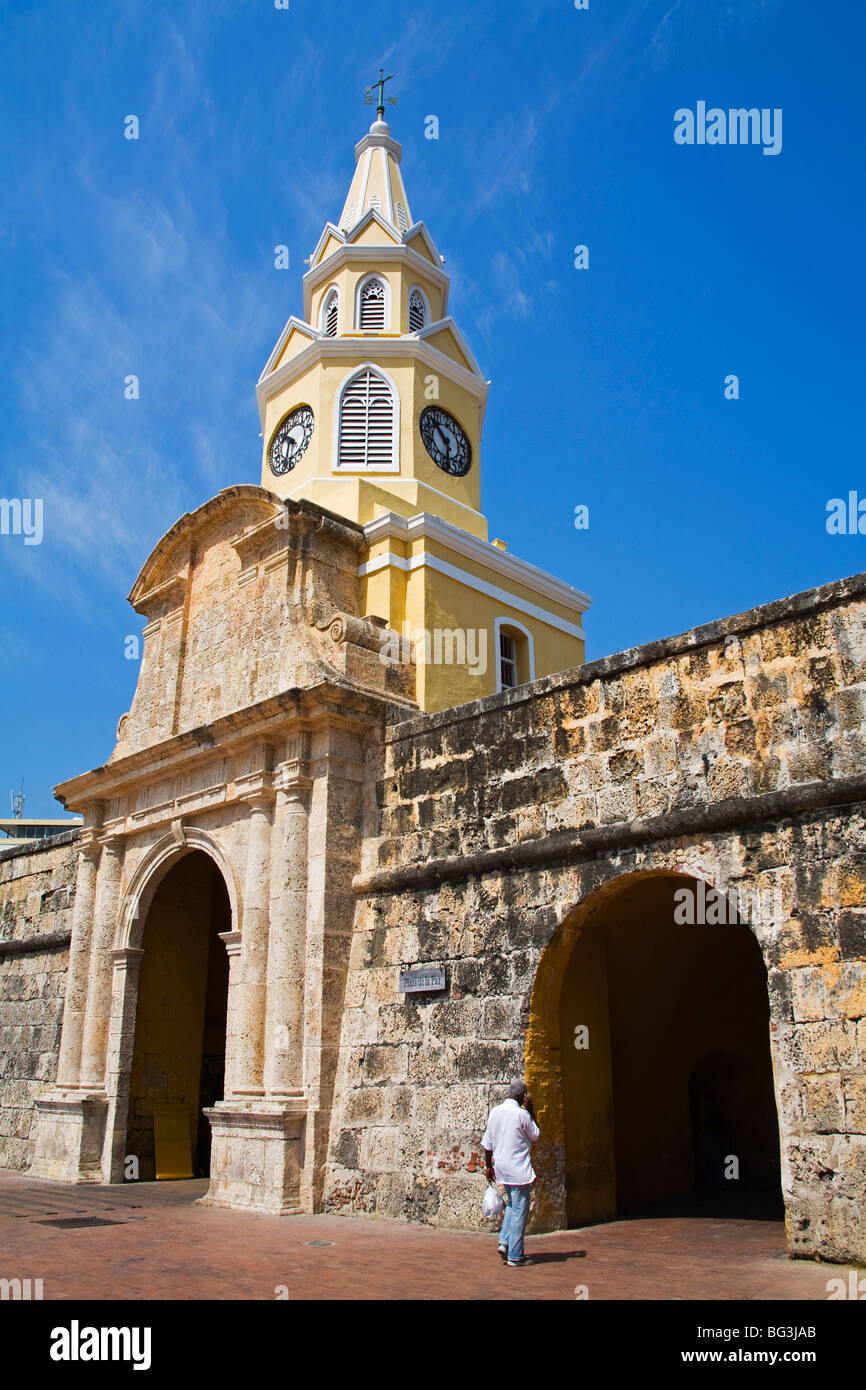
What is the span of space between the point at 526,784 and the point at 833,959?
2.98 meters

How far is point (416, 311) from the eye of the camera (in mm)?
15750

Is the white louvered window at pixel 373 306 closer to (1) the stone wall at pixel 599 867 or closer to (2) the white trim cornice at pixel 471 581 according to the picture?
(2) the white trim cornice at pixel 471 581

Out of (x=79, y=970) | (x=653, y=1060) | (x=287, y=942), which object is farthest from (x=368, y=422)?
(x=653, y=1060)

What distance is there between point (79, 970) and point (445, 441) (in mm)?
8416

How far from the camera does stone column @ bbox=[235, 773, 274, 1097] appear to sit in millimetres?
9789

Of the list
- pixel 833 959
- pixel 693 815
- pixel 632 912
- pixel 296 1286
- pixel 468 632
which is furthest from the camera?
pixel 468 632

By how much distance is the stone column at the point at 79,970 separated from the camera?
12766mm

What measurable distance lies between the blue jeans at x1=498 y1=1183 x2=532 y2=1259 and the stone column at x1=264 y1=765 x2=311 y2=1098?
3.21 m

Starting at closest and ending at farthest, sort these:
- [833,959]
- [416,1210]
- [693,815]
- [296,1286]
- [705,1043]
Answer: [296,1286] → [833,959] → [693,815] → [416,1210] → [705,1043]

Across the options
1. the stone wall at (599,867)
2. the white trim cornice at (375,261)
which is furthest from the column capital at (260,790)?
the white trim cornice at (375,261)

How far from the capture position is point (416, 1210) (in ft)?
27.8

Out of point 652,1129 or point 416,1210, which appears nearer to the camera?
point 416,1210

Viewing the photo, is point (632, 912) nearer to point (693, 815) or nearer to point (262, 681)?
point (693, 815)
